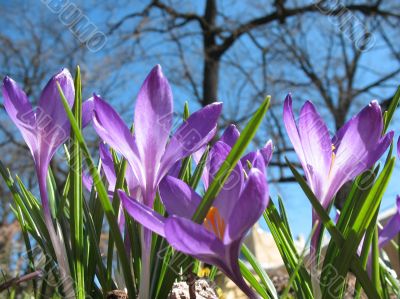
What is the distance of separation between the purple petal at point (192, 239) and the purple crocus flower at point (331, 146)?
0.52 feet

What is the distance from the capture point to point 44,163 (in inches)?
21.7

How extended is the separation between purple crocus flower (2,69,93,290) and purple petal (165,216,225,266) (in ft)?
0.72

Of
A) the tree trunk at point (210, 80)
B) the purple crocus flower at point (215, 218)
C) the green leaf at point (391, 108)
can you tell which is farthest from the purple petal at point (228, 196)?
the tree trunk at point (210, 80)

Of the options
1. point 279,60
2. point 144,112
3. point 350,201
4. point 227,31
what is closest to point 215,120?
point 144,112

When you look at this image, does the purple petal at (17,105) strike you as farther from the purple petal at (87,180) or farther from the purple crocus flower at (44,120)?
the purple petal at (87,180)

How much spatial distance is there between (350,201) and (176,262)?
0.66 feet

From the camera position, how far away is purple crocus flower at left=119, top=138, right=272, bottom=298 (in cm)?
36

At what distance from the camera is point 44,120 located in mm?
526

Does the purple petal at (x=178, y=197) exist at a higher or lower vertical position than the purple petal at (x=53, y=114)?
lower

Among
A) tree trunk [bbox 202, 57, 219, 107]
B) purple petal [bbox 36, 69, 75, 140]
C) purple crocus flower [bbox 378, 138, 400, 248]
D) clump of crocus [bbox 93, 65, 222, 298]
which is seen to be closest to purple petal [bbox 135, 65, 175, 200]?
clump of crocus [bbox 93, 65, 222, 298]

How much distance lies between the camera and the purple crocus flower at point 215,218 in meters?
0.36

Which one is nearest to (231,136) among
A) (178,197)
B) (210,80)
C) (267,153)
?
(267,153)

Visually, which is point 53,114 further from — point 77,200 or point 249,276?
point 249,276

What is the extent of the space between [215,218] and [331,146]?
0.14 meters
